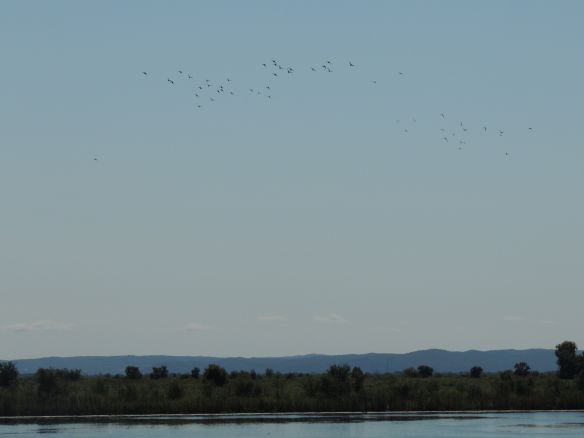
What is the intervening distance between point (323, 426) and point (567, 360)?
158ft

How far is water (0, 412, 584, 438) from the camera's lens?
66.2 metres

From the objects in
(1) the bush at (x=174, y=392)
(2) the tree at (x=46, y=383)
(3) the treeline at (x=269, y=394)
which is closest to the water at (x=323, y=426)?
(3) the treeline at (x=269, y=394)

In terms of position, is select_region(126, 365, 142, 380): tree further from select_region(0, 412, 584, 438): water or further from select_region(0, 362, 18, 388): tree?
select_region(0, 412, 584, 438): water

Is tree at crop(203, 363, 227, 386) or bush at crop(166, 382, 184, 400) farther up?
tree at crop(203, 363, 227, 386)

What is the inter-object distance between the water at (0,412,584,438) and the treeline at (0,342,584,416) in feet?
14.0

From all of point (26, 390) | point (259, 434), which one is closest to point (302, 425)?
point (259, 434)

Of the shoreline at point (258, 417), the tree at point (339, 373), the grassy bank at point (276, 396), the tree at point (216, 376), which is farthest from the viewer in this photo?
the tree at point (216, 376)

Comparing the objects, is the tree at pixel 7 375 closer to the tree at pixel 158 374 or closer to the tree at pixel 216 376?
the tree at pixel 216 376

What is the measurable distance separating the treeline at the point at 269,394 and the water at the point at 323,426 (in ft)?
14.0

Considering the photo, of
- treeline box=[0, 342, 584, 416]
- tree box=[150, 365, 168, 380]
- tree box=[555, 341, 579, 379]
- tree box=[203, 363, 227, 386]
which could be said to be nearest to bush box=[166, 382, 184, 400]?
treeline box=[0, 342, 584, 416]

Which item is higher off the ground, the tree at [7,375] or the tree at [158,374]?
the tree at [158,374]

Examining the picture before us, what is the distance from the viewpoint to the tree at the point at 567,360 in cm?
11144

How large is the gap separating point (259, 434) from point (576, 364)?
52483 millimetres

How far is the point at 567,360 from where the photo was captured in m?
115
